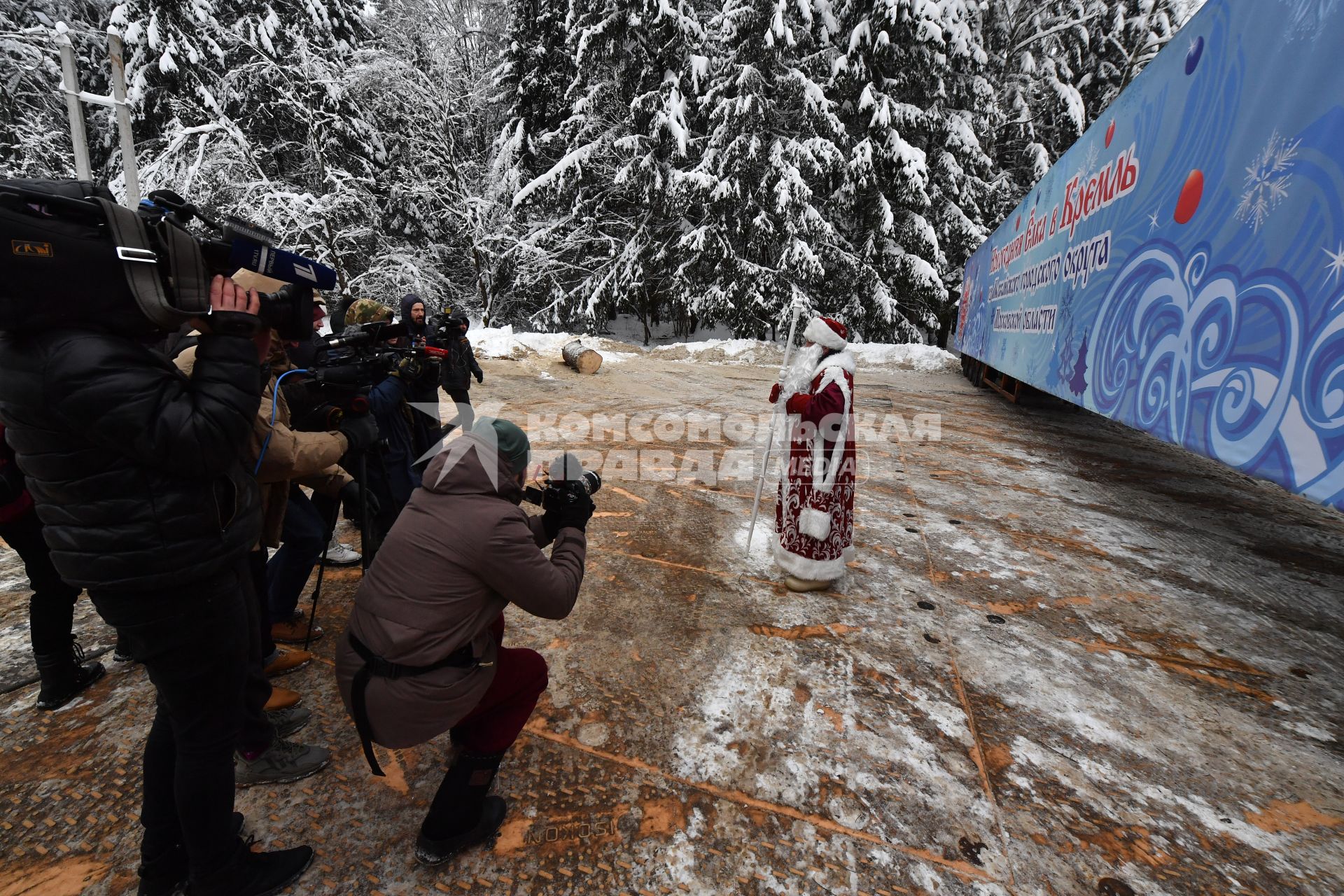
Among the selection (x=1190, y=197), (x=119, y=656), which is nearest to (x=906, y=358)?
(x=1190, y=197)

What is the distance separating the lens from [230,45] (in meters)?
13.9

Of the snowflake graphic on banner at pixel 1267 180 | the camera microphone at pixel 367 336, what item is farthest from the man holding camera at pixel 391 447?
the snowflake graphic on banner at pixel 1267 180

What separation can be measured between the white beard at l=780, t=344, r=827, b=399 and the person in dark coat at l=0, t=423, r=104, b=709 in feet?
11.8

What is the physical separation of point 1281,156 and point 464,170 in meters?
19.5

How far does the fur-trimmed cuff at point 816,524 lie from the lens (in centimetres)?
338

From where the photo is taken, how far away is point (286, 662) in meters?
2.67

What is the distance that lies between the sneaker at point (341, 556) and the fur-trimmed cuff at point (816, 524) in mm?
3083

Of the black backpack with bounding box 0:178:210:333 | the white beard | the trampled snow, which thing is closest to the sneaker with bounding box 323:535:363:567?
the black backpack with bounding box 0:178:210:333

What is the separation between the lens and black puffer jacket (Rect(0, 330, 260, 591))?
4.02 feet

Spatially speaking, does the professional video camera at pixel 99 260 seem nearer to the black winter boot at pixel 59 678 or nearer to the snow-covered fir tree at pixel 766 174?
the black winter boot at pixel 59 678

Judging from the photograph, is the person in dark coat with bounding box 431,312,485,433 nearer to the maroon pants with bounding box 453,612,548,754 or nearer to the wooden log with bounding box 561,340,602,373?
the maroon pants with bounding box 453,612,548,754

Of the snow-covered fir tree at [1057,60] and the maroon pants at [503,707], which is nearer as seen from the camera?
the maroon pants at [503,707]

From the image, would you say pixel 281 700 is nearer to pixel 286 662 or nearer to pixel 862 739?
pixel 286 662

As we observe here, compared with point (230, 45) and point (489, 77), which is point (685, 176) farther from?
point (230, 45)
